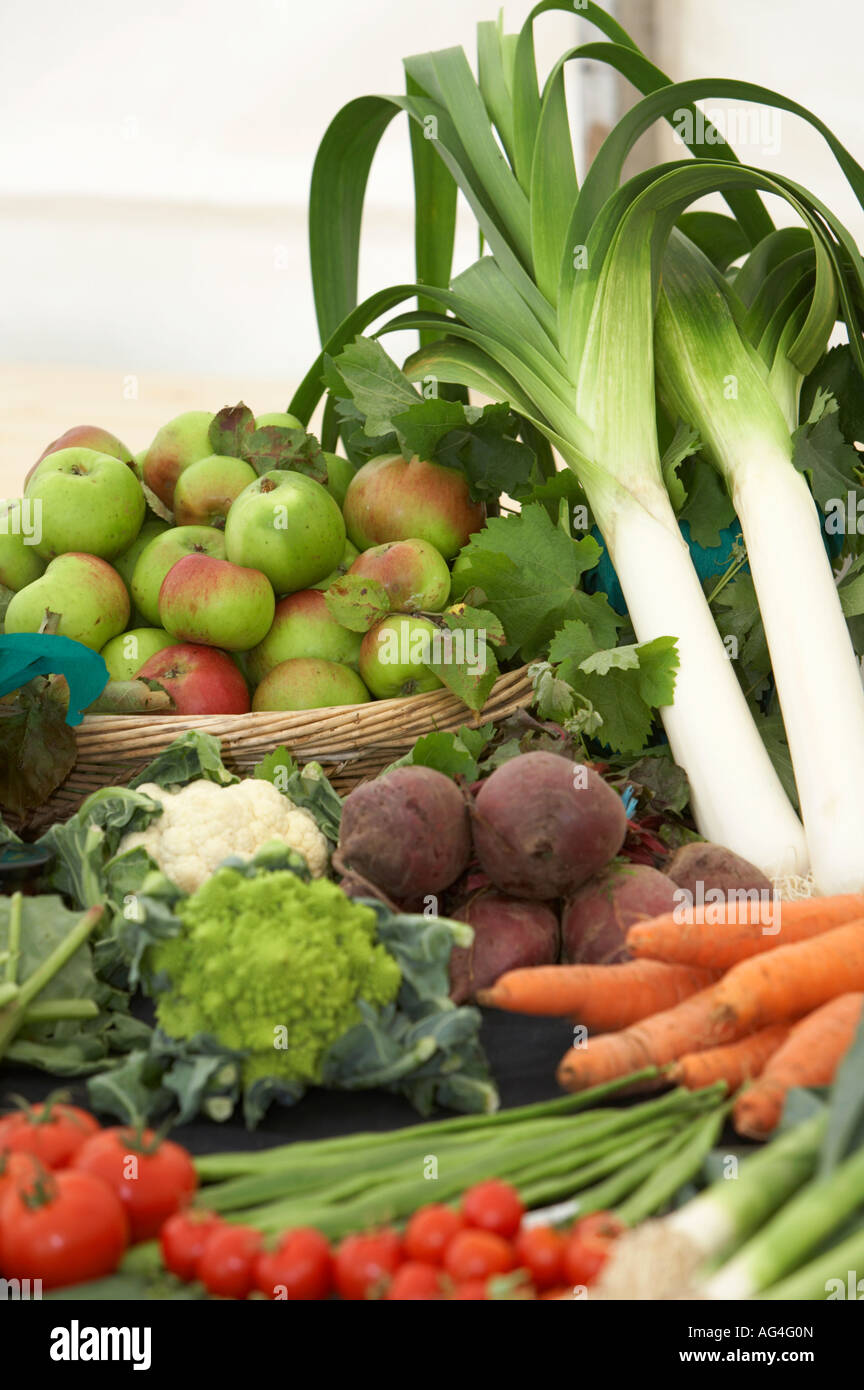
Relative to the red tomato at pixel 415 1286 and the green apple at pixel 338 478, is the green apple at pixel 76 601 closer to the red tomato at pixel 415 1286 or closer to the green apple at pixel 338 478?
the green apple at pixel 338 478

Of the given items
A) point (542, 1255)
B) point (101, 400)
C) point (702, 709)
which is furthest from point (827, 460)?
point (101, 400)

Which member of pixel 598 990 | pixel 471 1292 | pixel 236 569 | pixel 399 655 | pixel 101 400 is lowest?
pixel 471 1292

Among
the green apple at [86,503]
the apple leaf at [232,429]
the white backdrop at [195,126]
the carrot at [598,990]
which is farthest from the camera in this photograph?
the white backdrop at [195,126]

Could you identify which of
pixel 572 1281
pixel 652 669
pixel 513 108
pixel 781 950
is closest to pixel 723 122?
pixel 513 108

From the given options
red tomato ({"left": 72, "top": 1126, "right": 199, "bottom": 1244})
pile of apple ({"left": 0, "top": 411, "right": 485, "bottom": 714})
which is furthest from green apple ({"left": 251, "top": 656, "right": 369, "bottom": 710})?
red tomato ({"left": 72, "top": 1126, "right": 199, "bottom": 1244})

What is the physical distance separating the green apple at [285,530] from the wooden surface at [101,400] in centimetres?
198

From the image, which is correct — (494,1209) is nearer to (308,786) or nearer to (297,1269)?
(297,1269)

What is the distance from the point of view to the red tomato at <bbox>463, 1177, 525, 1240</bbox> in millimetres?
596

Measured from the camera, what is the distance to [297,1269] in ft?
1.88

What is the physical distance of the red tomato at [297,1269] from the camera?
573mm

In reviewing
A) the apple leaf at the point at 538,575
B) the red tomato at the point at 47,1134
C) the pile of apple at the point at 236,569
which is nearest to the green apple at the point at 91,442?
the pile of apple at the point at 236,569

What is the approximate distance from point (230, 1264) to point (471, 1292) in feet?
0.40

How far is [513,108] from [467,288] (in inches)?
9.3

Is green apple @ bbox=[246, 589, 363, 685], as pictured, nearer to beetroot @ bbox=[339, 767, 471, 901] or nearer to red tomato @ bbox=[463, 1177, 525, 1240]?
beetroot @ bbox=[339, 767, 471, 901]
